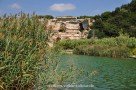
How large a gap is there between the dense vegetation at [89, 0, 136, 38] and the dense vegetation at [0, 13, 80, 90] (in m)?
59.3

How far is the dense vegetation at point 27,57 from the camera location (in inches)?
414

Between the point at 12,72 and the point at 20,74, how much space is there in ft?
0.78

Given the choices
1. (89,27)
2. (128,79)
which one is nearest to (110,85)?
(128,79)

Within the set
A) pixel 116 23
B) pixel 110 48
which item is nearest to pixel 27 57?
pixel 110 48

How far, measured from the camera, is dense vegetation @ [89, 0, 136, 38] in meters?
73.8

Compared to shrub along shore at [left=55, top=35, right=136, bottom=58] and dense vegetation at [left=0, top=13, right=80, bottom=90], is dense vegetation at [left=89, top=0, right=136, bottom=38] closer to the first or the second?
shrub along shore at [left=55, top=35, right=136, bottom=58]

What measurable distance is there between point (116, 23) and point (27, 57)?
2627 inches

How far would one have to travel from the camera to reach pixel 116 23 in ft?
252

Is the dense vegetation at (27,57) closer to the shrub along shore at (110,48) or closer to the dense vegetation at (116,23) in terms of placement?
the shrub along shore at (110,48)

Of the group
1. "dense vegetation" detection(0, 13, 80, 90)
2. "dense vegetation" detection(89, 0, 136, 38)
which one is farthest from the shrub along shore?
"dense vegetation" detection(0, 13, 80, 90)

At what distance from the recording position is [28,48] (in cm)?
1132

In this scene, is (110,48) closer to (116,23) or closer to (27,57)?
Result: (116,23)

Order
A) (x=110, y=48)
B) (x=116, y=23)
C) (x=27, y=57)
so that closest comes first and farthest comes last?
(x=27, y=57) → (x=110, y=48) → (x=116, y=23)

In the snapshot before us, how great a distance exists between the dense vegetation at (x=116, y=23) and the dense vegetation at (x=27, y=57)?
59.3 metres
